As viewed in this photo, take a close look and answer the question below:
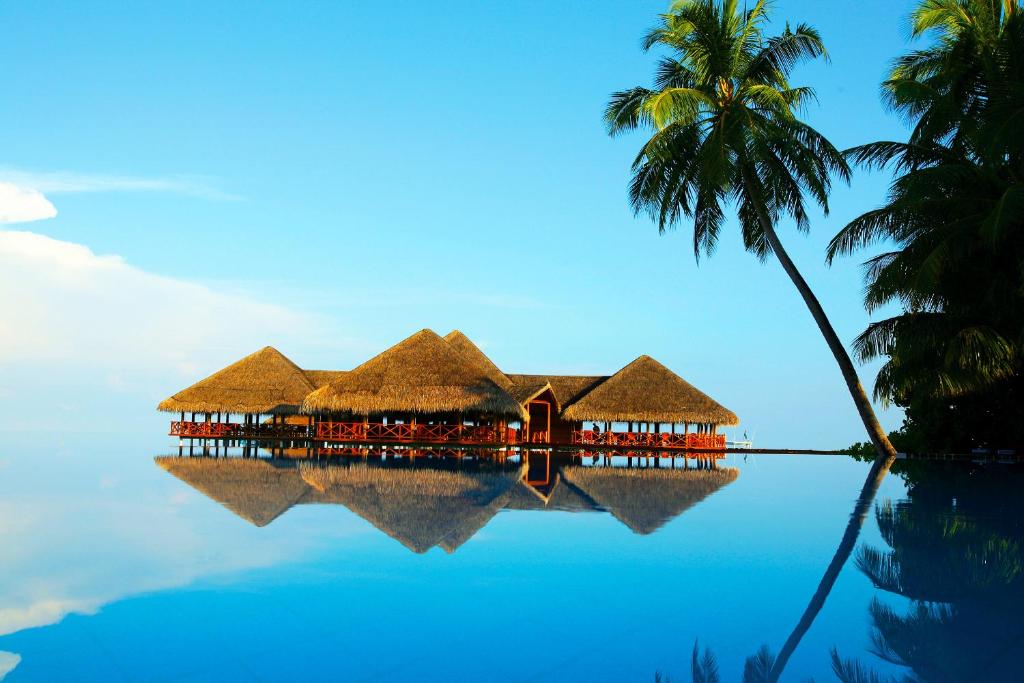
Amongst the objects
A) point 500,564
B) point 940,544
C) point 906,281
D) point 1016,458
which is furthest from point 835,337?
point 500,564

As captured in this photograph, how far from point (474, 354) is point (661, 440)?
829 centimetres

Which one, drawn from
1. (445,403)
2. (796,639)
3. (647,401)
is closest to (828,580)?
(796,639)

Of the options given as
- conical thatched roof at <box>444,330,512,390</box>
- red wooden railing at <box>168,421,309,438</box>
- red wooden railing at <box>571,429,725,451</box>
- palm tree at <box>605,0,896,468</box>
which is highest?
palm tree at <box>605,0,896,468</box>

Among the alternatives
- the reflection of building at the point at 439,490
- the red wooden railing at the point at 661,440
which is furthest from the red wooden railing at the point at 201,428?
the red wooden railing at the point at 661,440

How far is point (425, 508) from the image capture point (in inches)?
389

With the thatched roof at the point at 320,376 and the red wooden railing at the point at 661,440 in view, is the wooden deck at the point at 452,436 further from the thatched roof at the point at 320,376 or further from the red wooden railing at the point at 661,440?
the thatched roof at the point at 320,376

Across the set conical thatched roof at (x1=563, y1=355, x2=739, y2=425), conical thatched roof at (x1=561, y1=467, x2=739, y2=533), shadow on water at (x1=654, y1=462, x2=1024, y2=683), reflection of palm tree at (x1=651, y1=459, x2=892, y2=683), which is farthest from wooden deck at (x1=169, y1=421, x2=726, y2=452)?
reflection of palm tree at (x1=651, y1=459, x2=892, y2=683)

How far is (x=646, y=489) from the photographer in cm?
1331

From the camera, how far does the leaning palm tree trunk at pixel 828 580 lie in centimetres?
424

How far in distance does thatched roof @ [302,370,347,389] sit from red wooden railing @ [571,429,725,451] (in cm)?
1177

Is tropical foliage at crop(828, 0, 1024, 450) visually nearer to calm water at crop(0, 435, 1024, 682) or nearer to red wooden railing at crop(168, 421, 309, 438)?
calm water at crop(0, 435, 1024, 682)

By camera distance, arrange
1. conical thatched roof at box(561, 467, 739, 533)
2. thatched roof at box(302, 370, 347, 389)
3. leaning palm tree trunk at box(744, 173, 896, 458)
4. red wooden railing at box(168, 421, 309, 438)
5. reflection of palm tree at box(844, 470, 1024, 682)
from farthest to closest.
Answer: thatched roof at box(302, 370, 347, 389)
red wooden railing at box(168, 421, 309, 438)
leaning palm tree trunk at box(744, 173, 896, 458)
conical thatched roof at box(561, 467, 739, 533)
reflection of palm tree at box(844, 470, 1024, 682)

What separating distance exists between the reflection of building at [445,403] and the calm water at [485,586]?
14.0 meters

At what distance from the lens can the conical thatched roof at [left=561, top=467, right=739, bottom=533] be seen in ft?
32.3
